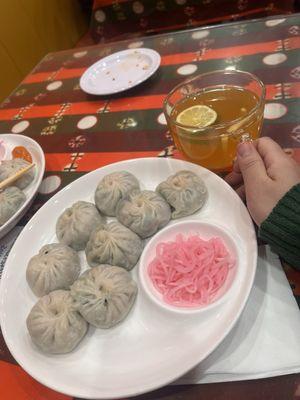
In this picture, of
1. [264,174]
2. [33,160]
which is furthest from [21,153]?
[264,174]

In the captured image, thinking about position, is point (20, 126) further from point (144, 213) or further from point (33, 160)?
point (144, 213)

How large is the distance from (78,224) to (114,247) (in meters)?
0.13

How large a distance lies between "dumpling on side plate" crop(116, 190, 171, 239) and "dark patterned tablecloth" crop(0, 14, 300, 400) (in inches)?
9.5

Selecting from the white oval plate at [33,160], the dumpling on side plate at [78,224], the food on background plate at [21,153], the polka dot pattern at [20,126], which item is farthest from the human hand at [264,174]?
the polka dot pattern at [20,126]

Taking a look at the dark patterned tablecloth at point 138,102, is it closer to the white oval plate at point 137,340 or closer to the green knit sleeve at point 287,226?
the white oval plate at point 137,340

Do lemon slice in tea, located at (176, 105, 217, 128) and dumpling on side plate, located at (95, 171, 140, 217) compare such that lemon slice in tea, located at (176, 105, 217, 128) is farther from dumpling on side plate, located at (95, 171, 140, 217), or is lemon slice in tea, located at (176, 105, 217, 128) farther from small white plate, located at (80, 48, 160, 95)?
small white plate, located at (80, 48, 160, 95)

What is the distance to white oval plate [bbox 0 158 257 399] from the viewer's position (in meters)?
0.67

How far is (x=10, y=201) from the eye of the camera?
1046 millimetres

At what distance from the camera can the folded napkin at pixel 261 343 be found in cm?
65

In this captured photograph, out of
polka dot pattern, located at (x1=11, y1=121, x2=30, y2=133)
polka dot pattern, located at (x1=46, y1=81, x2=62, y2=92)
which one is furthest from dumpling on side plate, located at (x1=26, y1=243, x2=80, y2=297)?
polka dot pattern, located at (x1=46, y1=81, x2=62, y2=92)

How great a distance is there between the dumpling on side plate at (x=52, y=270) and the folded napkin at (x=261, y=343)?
33 cm

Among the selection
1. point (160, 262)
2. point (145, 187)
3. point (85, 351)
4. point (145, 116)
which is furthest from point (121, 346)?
point (145, 116)

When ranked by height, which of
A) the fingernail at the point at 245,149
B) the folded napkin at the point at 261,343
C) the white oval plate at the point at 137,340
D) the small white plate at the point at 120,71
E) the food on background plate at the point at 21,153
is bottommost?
the folded napkin at the point at 261,343

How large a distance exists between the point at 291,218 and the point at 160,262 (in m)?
0.28
